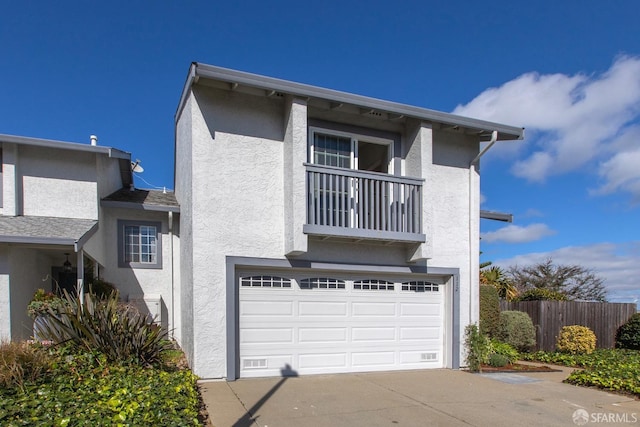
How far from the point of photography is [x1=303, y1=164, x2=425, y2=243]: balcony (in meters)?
8.61

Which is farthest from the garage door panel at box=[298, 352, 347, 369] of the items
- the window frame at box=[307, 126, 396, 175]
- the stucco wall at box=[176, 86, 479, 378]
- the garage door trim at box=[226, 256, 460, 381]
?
the window frame at box=[307, 126, 396, 175]

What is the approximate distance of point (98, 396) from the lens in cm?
558

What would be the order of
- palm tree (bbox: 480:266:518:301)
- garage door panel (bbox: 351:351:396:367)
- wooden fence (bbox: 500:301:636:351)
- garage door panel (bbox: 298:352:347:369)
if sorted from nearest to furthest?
garage door panel (bbox: 298:352:347:369) → garage door panel (bbox: 351:351:396:367) → wooden fence (bbox: 500:301:636:351) → palm tree (bbox: 480:266:518:301)

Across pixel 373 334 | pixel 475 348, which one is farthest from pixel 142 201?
pixel 475 348

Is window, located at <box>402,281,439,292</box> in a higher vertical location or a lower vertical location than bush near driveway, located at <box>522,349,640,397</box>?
higher

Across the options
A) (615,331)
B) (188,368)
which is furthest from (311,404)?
(615,331)

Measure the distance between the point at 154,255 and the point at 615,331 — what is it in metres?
14.8

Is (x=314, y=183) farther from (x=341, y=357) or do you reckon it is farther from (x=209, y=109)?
(x=341, y=357)

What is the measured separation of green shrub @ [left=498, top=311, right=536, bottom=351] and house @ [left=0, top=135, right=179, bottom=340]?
917cm

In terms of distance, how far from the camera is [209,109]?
27.6ft

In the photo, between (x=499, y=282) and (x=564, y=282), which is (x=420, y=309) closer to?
(x=499, y=282)

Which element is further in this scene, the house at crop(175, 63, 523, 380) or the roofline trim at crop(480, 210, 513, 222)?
the roofline trim at crop(480, 210, 513, 222)

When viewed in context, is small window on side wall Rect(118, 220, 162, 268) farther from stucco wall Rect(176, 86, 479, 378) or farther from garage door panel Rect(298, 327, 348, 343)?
garage door panel Rect(298, 327, 348, 343)

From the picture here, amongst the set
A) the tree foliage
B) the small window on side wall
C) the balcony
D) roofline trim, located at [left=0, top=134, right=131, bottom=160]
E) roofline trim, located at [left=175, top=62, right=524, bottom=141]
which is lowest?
→ the tree foliage
